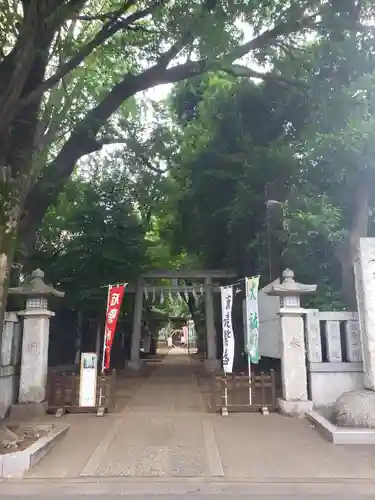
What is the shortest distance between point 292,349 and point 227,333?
1.62 meters

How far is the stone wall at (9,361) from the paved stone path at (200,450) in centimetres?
126

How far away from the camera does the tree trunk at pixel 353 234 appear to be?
1127 centimetres

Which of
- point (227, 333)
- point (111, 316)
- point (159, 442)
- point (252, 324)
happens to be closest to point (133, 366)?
point (111, 316)

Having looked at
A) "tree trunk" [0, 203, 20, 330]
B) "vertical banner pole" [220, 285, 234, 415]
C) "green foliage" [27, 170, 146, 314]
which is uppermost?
"green foliage" [27, 170, 146, 314]

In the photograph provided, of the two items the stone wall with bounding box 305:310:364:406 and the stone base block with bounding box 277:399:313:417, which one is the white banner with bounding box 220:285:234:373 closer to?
the stone base block with bounding box 277:399:313:417

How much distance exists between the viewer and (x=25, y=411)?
28.5 feet

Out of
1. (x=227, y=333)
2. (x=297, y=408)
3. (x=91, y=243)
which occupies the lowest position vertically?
(x=297, y=408)

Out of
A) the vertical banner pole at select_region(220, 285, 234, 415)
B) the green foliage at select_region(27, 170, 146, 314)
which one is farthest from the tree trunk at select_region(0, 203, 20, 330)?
the green foliage at select_region(27, 170, 146, 314)

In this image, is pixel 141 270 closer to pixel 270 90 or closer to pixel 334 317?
pixel 270 90

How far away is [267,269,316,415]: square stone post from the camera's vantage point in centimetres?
875

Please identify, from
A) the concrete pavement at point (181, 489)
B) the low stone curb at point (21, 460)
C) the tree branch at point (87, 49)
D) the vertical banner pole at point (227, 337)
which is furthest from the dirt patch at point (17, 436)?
the tree branch at point (87, 49)

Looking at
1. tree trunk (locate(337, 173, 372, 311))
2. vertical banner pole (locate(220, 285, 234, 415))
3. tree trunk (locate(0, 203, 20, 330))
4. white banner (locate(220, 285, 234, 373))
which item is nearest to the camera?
tree trunk (locate(0, 203, 20, 330))

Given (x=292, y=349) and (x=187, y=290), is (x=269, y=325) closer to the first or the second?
(x=292, y=349)

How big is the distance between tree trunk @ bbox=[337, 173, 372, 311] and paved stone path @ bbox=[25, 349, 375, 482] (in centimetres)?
430
